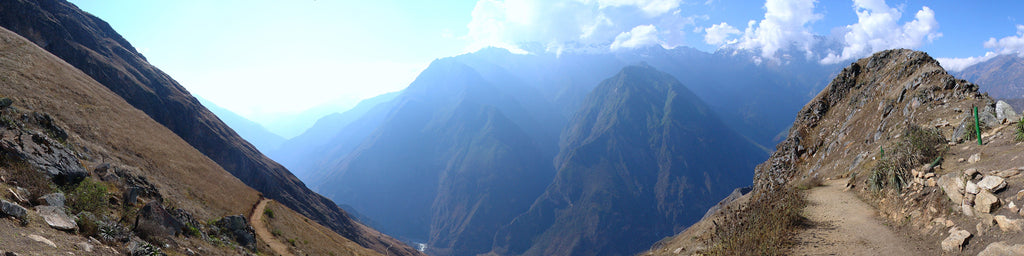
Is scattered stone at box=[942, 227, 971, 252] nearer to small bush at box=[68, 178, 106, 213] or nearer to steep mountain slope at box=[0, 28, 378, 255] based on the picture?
steep mountain slope at box=[0, 28, 378, 255]

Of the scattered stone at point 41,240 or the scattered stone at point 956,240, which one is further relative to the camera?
the scattered stone at point 41,240

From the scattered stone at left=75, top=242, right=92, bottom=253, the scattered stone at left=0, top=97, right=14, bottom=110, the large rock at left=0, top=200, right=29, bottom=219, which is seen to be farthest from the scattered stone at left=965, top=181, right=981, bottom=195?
the scattered stone at left=0, top=97, right=14, bottom=110

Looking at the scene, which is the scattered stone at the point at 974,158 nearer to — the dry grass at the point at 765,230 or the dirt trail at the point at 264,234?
the dry grass at the point at 765,230

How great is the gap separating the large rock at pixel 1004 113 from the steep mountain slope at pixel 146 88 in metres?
95.6

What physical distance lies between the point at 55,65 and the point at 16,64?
313 inches

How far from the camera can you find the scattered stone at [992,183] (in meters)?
8.21

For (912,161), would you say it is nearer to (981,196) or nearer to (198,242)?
(981,196)

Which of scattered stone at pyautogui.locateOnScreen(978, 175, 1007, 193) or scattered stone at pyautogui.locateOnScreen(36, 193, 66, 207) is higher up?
scattered stone at pyautogui.locateOnScreen(978, 175, 1007, 193)

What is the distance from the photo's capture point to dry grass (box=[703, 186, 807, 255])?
9.66 m

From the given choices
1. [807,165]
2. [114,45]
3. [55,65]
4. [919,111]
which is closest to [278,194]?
[114,45]

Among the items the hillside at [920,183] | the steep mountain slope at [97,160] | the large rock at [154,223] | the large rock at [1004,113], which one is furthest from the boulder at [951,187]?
the large rock at [154,223]

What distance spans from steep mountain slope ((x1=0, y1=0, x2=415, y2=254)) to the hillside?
294 feet

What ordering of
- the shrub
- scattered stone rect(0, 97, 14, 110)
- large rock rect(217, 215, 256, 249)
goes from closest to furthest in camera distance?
the shrub → scattered stone rect(0, 97, 14, 110) → large rock rect(217, 215, 256, 249)

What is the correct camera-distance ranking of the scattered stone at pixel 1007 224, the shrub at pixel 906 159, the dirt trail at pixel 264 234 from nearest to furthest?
the scattered stone at pixel 1007 224 < the shrub at pixel 906 159 < the dirt trail at pixel 264 234
